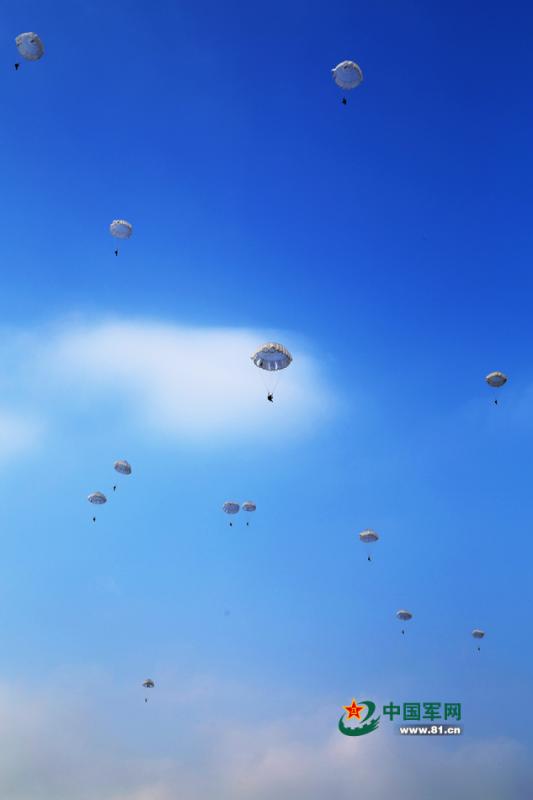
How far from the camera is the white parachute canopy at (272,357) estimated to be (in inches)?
2197

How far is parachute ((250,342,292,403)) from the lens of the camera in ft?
183

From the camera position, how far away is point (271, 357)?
56844 millimetres

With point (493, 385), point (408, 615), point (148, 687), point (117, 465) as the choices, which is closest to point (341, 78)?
point (493, 385)

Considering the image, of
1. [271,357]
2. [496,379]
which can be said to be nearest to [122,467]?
[271,357]

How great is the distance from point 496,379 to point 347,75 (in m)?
33.5

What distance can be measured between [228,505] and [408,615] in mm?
29765

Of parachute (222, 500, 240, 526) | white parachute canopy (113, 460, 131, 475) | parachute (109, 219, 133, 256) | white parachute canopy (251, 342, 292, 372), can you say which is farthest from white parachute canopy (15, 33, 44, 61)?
parachute (222, 500, 240, 526)

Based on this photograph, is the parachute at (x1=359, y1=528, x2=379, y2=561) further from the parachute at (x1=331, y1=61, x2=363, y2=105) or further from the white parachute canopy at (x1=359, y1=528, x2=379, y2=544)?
the parachute at (x1=331, y1=61, x2=363, y2=105)

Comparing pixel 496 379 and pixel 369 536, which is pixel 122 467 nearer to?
pixel 369 536

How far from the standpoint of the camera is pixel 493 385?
66.3m

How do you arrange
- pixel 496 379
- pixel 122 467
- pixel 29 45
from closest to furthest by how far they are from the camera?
pixel 29 45, pixel 496 379, pixel 122 467

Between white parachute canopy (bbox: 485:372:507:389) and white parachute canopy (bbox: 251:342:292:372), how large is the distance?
23630 mm

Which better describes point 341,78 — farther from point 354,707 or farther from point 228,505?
point 354,707

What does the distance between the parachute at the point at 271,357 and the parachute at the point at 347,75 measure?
72.1 ft
